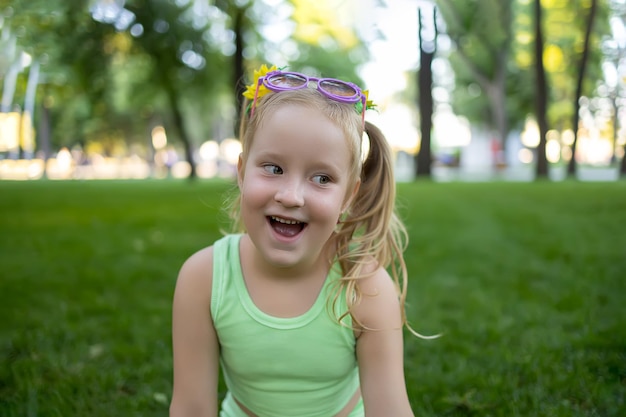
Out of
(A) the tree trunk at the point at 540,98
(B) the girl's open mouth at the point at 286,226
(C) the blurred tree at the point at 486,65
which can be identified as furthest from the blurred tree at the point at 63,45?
(A) the tree trunk at the point at 540,98

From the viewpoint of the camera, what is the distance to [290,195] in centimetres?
148

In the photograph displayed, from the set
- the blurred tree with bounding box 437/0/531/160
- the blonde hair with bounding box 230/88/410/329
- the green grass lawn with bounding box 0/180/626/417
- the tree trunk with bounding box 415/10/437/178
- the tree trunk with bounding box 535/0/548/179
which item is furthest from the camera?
the tree trunk with bounding box 535/0/548/179

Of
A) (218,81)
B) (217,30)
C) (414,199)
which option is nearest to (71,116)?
(218,81)

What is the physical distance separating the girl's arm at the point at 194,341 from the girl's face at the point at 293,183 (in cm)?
22

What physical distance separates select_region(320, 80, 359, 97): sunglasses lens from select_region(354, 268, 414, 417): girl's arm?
50 centimetres

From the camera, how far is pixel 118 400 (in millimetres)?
2492

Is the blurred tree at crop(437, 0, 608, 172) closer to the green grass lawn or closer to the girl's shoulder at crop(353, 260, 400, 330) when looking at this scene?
the green grass lawn

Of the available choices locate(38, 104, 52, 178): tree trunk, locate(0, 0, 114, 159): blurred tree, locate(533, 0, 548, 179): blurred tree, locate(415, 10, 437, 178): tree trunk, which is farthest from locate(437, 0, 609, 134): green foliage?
locate(38, 104, 52, 178): tree trunk

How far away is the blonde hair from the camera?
63.0 inches

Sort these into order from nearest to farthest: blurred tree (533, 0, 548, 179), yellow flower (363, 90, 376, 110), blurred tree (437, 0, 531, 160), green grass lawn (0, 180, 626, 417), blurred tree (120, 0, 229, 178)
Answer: yellow flower (363, 90, 376, 110)
green grass lawn (0, 180, 626, 417)
blurred tree (437, 0, 531, 160)
blurred tree (120, 0, 229, 178)
blurred tree (533, 0, 548, 179)

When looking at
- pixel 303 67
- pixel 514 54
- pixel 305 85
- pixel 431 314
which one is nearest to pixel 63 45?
pixel 431 314

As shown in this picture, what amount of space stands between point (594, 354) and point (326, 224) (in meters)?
2.00

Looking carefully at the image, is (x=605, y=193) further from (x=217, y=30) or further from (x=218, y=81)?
(x=218, y=81)

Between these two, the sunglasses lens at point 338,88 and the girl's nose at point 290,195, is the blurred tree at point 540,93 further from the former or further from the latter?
the girl's nose at point 290,195
